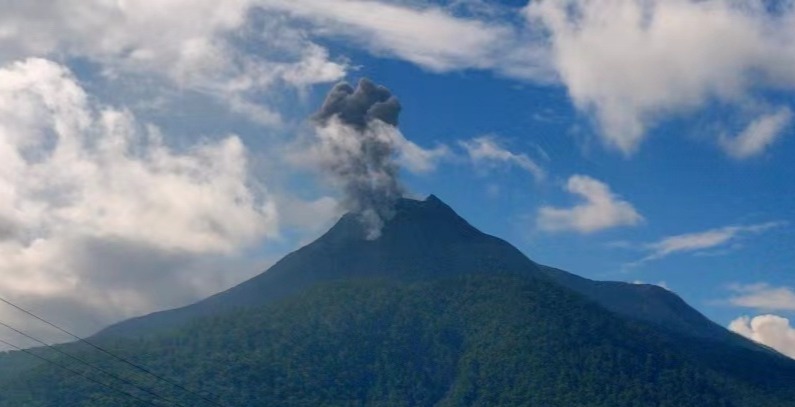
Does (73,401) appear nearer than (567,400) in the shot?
Yes

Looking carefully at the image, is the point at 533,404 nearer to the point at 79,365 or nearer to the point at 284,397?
the point at 284,397

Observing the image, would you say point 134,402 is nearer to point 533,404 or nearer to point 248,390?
point 248,390

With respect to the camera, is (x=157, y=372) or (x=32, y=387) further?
(x=157, y=372)

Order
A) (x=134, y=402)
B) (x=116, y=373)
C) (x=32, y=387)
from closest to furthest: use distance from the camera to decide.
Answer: (x=134, y=402)
(x=32, y=387)
(x=116, y=373)

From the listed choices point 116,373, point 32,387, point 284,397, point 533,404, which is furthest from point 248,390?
point 533,404

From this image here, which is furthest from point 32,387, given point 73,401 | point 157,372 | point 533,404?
point 533,404

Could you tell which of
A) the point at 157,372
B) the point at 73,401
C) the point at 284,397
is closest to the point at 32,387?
the point at 73,401

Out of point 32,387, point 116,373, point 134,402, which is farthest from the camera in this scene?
point 116,373
